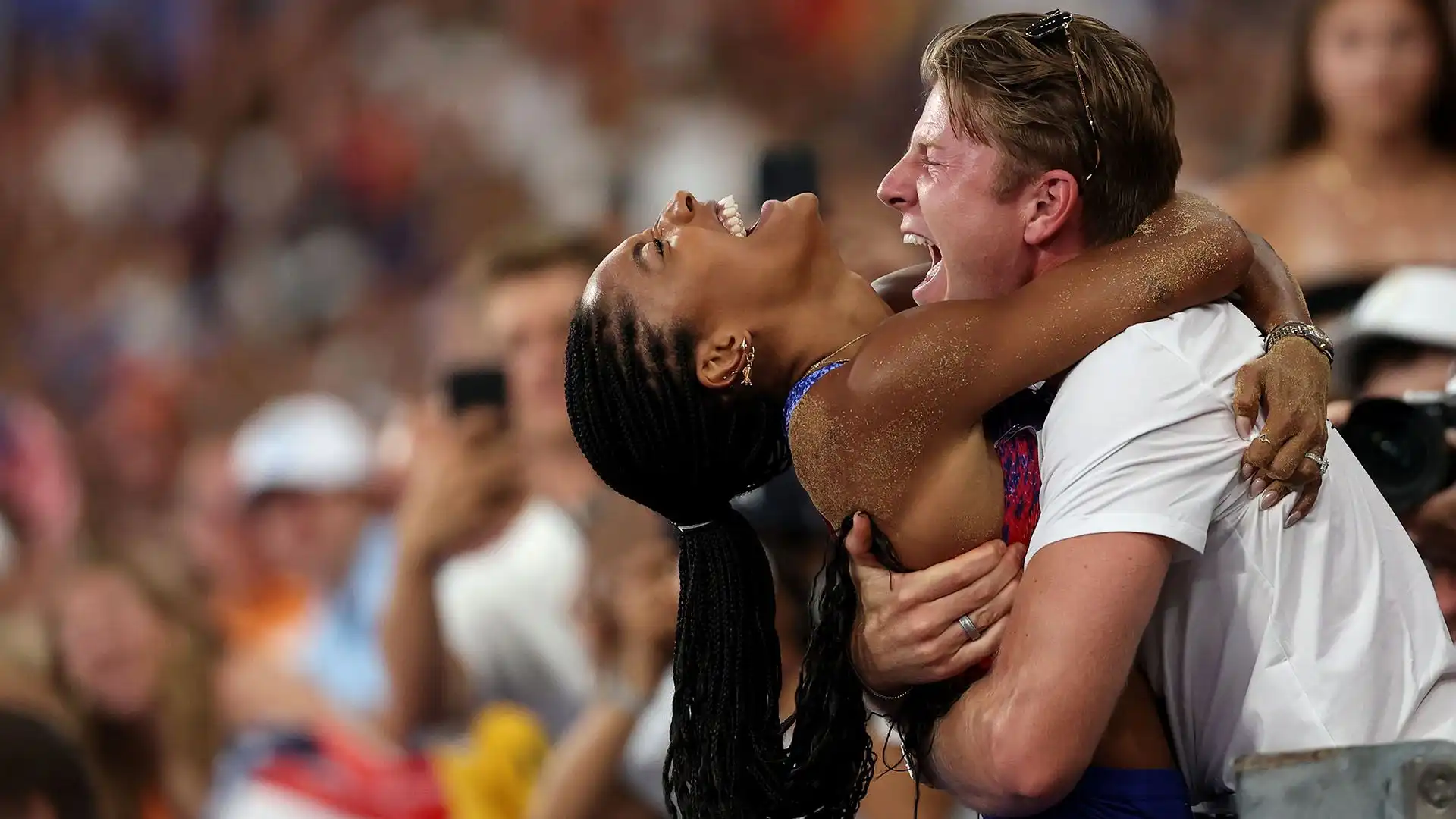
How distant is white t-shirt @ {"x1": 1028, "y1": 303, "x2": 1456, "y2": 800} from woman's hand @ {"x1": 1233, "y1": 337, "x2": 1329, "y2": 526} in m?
0.02

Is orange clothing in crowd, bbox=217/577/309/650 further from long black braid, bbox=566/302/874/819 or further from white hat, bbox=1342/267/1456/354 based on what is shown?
long black braid, bbox=566/302/874/819

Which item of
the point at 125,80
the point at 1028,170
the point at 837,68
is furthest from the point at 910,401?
the point at 125,80

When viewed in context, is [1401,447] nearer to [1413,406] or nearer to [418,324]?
[1413,406]

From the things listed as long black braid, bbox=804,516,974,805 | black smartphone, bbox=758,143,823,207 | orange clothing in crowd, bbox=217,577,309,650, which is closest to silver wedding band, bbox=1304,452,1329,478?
long black braid, bbox=804,516,974,805

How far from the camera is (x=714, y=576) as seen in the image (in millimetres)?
1676

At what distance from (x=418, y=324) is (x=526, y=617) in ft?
6.92

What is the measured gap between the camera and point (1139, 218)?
1556mm

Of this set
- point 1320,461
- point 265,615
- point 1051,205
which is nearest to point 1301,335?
point 1320,461

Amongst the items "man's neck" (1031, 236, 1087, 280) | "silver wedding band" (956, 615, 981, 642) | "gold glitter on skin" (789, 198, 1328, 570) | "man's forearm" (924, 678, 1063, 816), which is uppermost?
"man's neck" (1031, 236, 1087, 280)

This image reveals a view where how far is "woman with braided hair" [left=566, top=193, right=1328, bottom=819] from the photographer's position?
56.9 inches

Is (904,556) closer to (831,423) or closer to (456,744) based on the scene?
(831,423)

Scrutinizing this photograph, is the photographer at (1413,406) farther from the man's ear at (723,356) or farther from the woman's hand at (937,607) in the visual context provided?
the man's ear at (723,356)

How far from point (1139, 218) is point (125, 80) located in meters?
6.57

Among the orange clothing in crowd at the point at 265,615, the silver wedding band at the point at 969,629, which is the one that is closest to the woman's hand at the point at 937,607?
the silver wedding band at the point at 969,629
